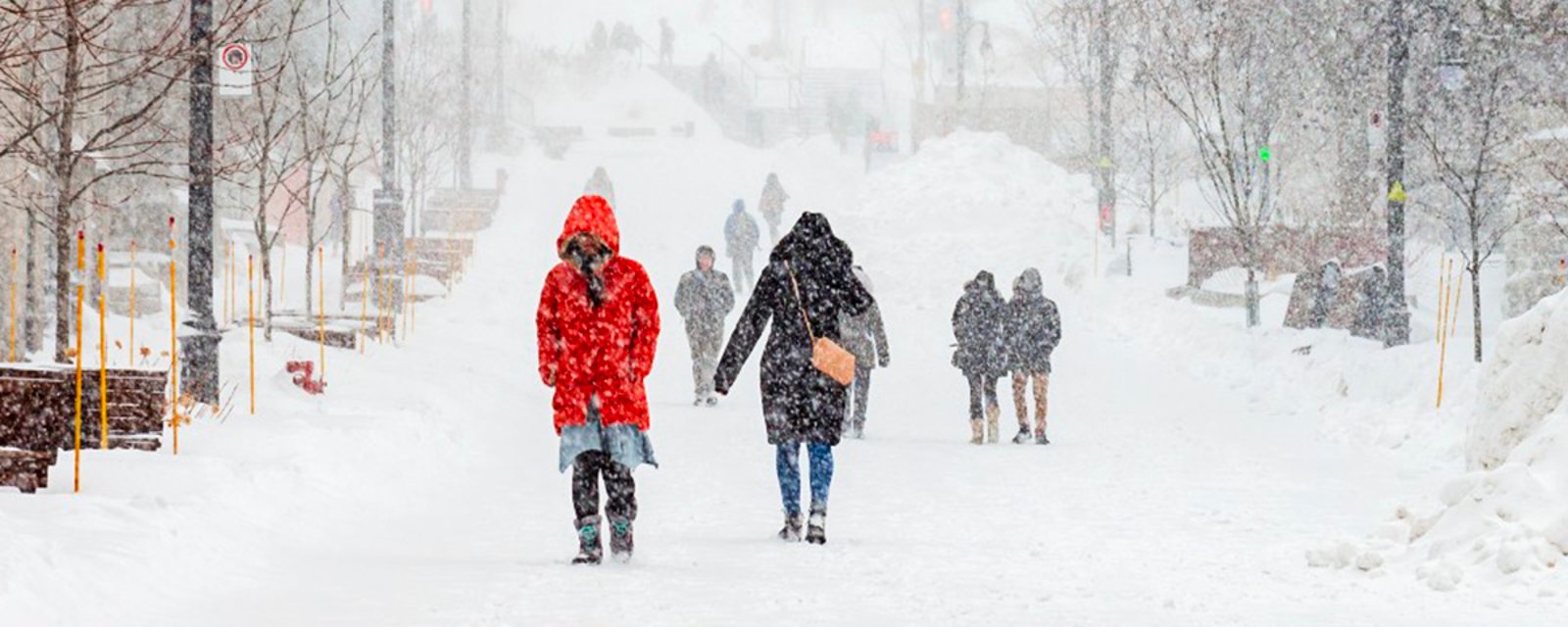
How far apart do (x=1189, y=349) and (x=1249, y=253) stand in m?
1.40

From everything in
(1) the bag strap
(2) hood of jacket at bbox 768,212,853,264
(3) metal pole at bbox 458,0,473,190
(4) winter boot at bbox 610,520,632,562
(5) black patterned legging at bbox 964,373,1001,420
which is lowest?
(4) winter boot at bbox 610,520,632,562

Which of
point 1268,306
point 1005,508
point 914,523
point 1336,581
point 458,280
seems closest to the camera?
point 1336,581

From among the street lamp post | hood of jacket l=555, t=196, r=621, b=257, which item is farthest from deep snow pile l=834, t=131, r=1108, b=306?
hood of jacket l=555, t=196, r=621, b=257

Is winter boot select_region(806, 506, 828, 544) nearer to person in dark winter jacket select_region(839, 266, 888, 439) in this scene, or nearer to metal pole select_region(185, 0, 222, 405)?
person in dark winter jacket select_region(839, 266, 888, 439)

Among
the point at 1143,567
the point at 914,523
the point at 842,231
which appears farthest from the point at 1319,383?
the point at 842,231

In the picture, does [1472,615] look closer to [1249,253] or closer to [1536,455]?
[1536,455]

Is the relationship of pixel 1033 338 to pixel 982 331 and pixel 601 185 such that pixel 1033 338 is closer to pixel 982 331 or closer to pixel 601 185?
pixel 982 331

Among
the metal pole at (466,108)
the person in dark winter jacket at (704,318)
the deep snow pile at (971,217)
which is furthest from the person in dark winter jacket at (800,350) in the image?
the metal pole at (466,108)

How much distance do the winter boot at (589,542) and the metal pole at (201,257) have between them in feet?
18.2

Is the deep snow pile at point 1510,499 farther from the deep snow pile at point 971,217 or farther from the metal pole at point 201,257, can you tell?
the deep snow pile at point 971,217

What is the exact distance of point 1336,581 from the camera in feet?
26.0

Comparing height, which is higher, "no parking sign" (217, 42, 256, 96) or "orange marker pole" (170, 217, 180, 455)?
"no parking sign" (217, 42, 256, 96)

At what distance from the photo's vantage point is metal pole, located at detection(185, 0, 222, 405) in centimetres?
1262

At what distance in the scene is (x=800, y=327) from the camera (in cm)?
935
